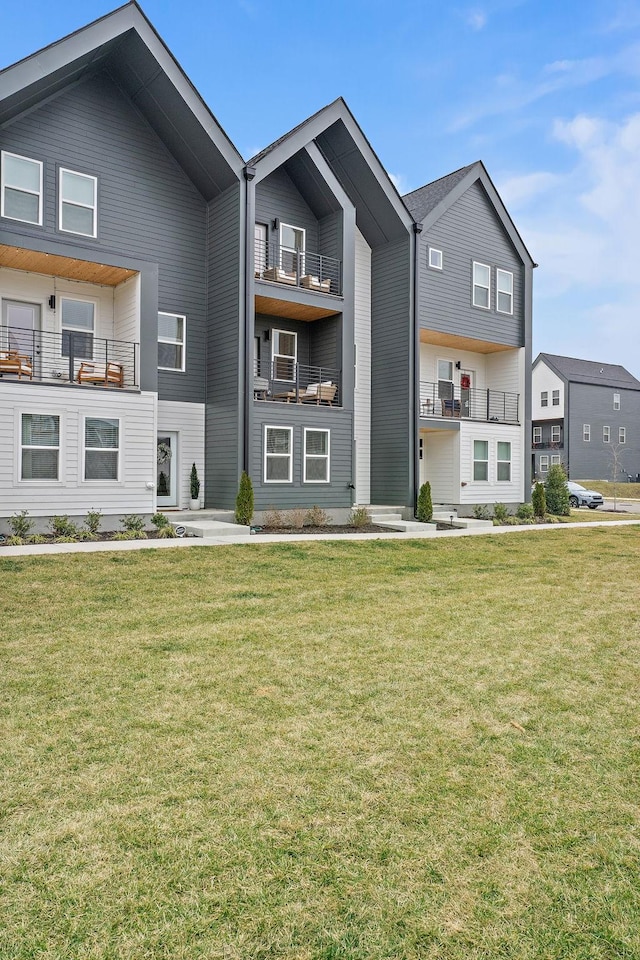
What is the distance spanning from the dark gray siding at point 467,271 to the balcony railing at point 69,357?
9.12m

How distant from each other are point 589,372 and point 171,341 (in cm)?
4105

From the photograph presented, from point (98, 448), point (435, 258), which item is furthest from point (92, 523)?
point (435, 258)

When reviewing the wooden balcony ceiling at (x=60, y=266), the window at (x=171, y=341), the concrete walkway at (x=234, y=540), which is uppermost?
the wooden balcony ceiling at (x=60, y=266)

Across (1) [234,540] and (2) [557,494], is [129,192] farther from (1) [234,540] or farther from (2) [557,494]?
(2) [557,494]

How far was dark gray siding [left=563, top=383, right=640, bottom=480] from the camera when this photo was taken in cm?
4672

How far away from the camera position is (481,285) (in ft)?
73.7

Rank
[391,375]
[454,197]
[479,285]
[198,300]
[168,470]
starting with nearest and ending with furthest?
[168,470]
[198,300]
[391,375]
[454,197]
[479,285]

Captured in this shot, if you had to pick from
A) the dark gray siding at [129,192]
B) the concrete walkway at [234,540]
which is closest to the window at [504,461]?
the concrete walkway at [234,540]

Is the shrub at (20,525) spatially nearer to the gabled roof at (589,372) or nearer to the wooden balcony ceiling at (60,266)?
the wooden balcony ceiling at (60,266)

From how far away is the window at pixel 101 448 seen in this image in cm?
1424

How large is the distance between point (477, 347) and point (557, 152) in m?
10.2

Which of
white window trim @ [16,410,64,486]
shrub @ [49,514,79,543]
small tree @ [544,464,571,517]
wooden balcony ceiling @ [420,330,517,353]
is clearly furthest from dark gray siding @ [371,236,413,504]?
white window trim @ [16,410,64,486]

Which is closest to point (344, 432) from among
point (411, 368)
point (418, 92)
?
point (411, 368)

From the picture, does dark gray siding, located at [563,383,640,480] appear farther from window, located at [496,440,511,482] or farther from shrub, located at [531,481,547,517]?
shrub, located at [531,481,547,517]
